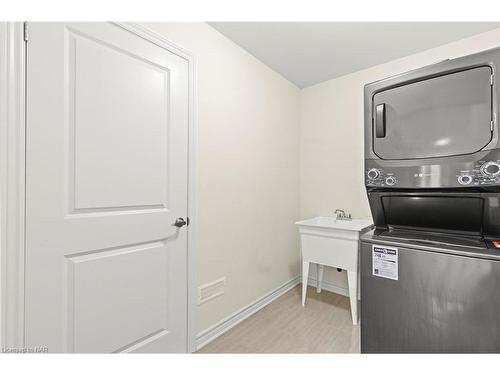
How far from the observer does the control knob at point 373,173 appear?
1.29 m

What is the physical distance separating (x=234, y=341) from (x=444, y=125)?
1.88 meters

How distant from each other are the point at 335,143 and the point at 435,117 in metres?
1.59

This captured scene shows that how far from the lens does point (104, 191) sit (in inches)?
50.9

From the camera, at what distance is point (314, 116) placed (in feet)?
9.52

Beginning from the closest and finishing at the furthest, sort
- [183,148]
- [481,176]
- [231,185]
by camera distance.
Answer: [481,176] → [183,148] → [231,185]

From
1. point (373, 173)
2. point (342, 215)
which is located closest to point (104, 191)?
point (373, 173)

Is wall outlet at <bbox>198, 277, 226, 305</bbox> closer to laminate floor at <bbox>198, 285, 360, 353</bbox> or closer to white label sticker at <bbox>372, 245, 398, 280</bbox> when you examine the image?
laminate floor at <bbox>198, 285, 360, 353</bbox>

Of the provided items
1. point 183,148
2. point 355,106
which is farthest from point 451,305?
point 355,106

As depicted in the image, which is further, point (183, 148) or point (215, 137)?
point (215, 137)

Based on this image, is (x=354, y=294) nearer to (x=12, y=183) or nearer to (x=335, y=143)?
(x=335, y=143)

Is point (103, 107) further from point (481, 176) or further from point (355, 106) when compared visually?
point (355, 106)

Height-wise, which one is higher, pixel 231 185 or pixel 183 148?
pixel 183 148

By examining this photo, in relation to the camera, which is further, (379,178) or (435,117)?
(379,178)

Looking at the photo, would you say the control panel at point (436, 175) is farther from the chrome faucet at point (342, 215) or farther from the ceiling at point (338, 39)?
the chrome faucet at point (342, 215)
